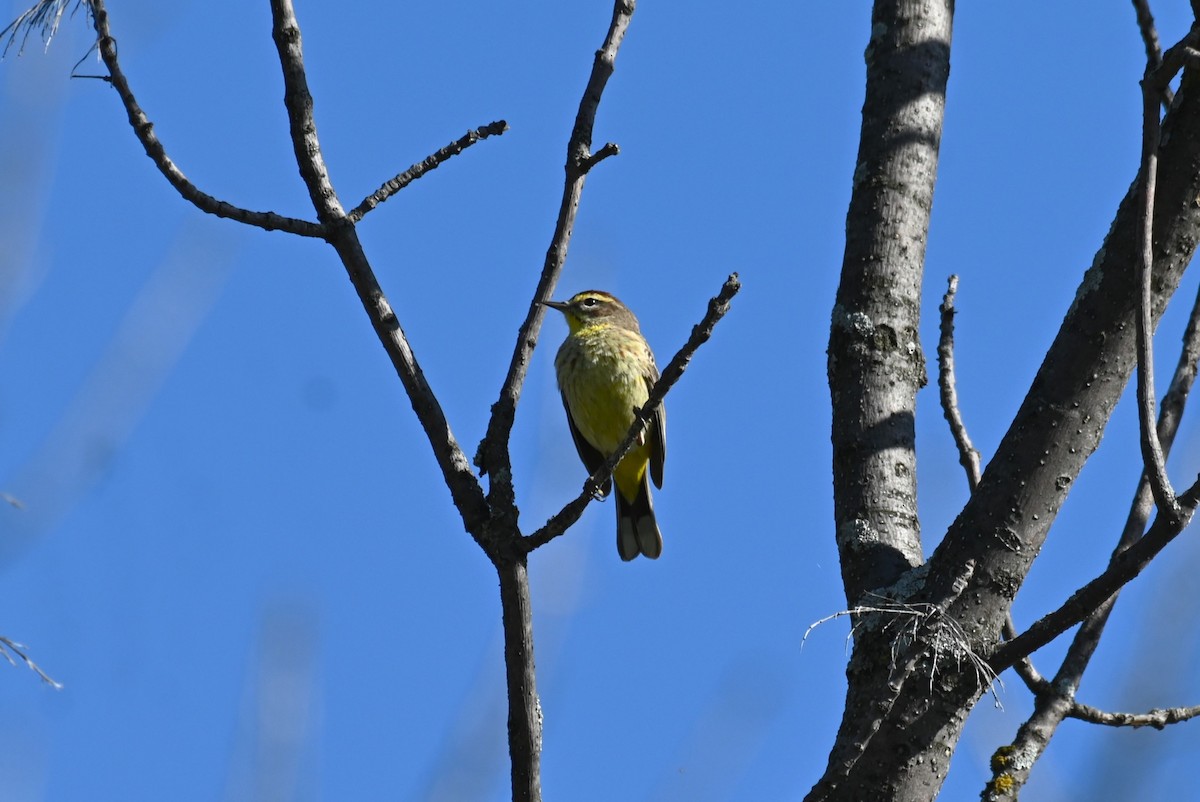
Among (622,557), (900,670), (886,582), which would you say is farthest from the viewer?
(622,557)

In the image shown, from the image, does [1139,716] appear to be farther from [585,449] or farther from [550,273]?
[585,449]

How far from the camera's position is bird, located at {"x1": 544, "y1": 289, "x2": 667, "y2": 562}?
7801mm

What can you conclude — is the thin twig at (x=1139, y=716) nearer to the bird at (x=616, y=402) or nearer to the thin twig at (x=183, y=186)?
the thin twig at (x=183, y=186)

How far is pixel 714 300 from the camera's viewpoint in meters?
3.02

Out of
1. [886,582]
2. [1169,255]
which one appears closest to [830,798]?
[886,582]

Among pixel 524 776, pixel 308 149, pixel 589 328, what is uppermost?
pixel 589 328

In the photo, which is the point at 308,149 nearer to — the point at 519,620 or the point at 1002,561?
the point at 519,620

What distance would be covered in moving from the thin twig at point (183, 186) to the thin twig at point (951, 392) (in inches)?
78.6

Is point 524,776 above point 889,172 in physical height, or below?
below

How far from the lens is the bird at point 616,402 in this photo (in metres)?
7.80

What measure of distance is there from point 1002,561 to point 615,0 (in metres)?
2.02

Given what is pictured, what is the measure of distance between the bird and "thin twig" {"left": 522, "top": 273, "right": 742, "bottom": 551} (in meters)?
4.13

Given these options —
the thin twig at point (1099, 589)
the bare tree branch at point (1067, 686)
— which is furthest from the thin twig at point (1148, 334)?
the bare tree branch at point (1067, 686)

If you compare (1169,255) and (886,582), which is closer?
(1169,255)
